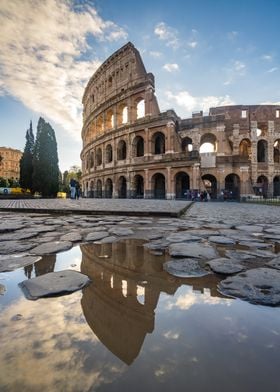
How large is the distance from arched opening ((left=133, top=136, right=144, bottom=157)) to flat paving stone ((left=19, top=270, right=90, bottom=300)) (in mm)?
25124

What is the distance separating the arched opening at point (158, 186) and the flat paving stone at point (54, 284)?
77.8ft

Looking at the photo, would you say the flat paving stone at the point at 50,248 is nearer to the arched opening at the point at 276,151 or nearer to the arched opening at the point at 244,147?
the arched opening at the point at 244,147

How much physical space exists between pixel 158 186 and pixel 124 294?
2577cm

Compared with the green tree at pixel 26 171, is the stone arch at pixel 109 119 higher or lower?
higher

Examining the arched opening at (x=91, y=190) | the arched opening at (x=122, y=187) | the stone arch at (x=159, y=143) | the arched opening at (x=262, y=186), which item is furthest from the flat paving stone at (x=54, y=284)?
the arched opening at (x=91, y=190)

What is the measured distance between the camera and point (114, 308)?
1216 millimetres

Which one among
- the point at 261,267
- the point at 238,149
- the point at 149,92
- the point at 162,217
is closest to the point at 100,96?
the point at 149,92

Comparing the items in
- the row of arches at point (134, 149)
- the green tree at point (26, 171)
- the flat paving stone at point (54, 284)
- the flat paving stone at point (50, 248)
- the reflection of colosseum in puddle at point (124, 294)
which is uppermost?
the row of arches at point (134, 149)

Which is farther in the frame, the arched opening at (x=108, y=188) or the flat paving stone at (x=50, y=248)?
the arched opening at (x=108, y=188)

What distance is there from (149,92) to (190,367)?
89.2 ft

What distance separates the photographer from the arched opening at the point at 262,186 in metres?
27.8

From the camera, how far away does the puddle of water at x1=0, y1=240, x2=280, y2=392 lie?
0.72 meters

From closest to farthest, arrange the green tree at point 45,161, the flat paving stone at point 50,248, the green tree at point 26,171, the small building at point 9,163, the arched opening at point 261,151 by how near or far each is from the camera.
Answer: the flat paving stone at point 50,248 < the green tree at point 45,161 < the arched opening at point 261,151 < the green tree at point 26,171 < the small building at point 9,163

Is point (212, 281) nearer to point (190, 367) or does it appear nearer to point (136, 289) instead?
point (136, 289)
